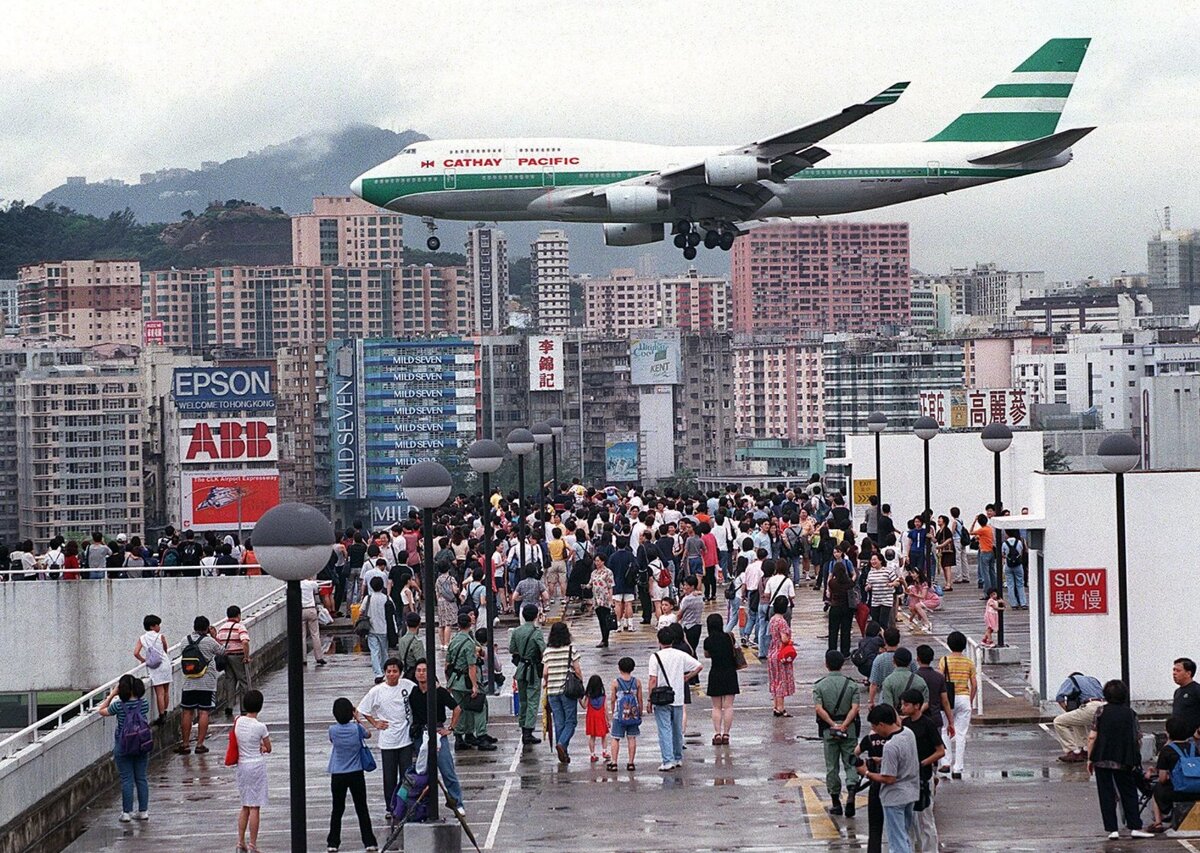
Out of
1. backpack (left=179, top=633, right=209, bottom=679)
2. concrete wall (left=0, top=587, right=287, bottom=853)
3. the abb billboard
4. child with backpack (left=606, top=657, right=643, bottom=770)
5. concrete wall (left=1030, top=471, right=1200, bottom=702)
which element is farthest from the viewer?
the abb billboard

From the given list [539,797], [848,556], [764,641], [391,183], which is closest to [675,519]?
[848,556]

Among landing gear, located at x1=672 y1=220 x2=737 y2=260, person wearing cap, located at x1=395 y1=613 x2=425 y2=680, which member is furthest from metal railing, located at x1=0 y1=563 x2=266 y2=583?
landing gear, located at x1=672 y1=220 x2=737 y2=260

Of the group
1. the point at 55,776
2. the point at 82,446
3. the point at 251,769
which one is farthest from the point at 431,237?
the point at 82,446

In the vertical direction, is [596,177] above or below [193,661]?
above

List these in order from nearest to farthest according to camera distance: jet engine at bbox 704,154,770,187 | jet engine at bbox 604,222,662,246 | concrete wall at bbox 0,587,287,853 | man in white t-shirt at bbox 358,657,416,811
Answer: concrete wall at bbox 0,587,287,853 → man in white t-shirt at bbox 358,657,416,811 → jet engine at bbox 704,154,770,187 → jet engine at bbox 604,222,662,246

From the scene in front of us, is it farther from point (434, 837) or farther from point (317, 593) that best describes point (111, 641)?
point (434, 837)

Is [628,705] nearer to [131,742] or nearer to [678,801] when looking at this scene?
[678,801]

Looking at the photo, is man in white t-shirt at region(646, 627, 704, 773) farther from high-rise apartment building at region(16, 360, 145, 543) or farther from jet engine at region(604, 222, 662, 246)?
high-rise apartment building at region(16, 360, 145, 543)
